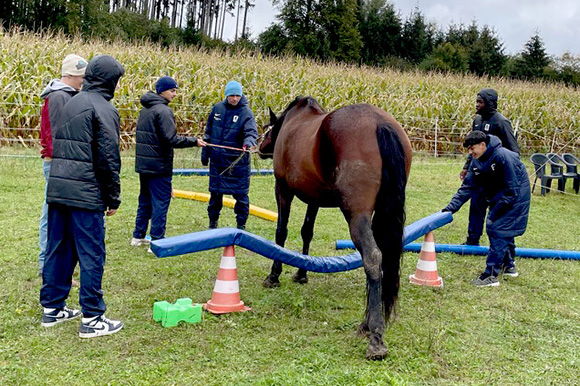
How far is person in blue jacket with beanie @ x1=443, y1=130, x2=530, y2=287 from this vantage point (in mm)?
5387

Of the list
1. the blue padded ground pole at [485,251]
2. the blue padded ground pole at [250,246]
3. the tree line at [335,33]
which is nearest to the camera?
the blue padded ground pole at [250,246]

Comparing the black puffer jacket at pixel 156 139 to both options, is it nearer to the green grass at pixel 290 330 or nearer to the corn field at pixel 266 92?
the green grass at pixel 290 330

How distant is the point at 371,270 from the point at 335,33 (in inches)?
1606

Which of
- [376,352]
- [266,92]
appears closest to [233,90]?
[376,352]

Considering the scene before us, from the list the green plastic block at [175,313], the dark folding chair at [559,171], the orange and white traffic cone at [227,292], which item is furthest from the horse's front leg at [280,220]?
the dark folding chair at [559,171]

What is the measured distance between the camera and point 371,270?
12.3 ft

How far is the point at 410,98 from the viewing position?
17828mm

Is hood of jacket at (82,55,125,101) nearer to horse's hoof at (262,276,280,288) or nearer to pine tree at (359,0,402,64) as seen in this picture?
horse's hoof at (262,276,280,288)

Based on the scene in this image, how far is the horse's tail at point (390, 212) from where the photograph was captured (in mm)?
3816

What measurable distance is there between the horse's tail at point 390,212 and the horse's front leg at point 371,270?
16 centimetres

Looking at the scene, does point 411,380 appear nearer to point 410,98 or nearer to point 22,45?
point 22,45

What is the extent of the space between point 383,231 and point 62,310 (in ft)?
8.47

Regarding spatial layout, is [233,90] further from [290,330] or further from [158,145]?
[290,330]

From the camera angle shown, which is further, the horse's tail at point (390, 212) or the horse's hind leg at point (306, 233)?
the horse's hind leg at point (306, 233)
